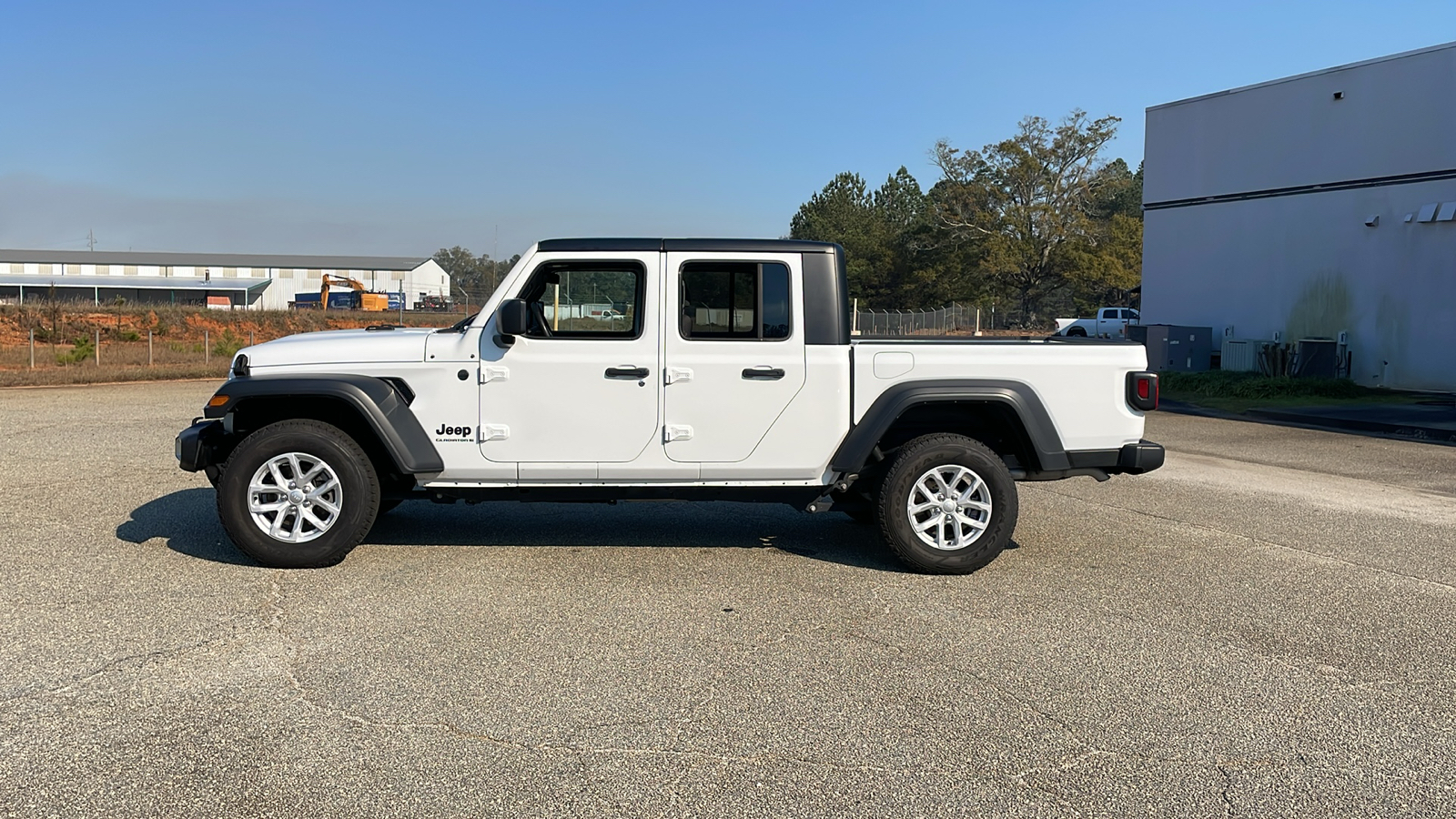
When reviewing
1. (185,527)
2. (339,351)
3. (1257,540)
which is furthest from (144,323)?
(1257,540)

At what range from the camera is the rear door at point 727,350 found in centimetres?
640

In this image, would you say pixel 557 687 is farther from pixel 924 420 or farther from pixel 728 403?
pixel 924 420

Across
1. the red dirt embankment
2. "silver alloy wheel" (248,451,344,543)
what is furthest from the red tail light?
the red dirt embankment

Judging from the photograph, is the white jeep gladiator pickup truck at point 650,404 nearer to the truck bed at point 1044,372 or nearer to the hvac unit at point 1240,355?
the truck bed at point 1044,372

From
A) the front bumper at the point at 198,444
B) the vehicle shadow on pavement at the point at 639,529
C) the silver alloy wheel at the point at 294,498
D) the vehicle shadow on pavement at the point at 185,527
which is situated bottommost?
the vehicle shadow on pavement at the point at 639,529

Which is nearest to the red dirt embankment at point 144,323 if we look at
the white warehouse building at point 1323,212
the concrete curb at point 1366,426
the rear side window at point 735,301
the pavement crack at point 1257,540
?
the white warehouse building at point 1323,212

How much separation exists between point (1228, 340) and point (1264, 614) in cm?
2046

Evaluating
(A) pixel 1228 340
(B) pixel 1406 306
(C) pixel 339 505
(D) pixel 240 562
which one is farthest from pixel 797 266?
(A) pixel 1228 340

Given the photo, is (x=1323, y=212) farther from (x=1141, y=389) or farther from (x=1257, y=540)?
(x=1141, y=389)

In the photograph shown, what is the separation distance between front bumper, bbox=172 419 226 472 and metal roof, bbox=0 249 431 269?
10989 centimetres

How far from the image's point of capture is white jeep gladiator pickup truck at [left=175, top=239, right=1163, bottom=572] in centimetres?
628

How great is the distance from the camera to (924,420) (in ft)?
22.1

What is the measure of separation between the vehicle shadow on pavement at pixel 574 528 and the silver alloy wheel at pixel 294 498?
0.40m

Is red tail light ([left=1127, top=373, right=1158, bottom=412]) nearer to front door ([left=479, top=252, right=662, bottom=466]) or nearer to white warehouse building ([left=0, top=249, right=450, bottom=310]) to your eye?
front door ([left=479, top=252, right=662, bottom=466])
